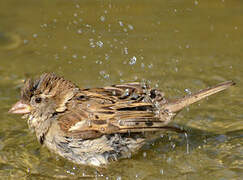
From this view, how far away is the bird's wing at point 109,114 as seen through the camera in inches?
183

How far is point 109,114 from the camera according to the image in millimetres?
4742

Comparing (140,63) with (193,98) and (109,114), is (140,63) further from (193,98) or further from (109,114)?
(109,114)

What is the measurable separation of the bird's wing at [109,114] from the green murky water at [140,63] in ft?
1.42

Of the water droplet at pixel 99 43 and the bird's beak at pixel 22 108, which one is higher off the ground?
the water droplet at pixel 99 43

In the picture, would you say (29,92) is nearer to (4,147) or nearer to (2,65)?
(4,147)

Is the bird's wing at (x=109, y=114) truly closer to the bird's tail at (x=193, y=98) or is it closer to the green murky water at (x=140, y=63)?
the bird's tail at (x=193, y=98)

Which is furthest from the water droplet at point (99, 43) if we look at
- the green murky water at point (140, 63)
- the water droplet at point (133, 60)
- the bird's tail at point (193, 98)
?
the bird's tail at point (193, 98)

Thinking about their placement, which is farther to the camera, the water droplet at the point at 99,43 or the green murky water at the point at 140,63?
the water droplet at the point at 99,43

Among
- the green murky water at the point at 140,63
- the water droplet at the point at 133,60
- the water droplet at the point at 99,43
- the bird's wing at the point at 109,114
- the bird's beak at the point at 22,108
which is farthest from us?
the water droplet at the point at 99,43

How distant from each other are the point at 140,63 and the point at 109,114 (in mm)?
2463

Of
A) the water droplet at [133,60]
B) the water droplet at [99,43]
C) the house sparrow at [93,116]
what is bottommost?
the house sparrow at [93,116]

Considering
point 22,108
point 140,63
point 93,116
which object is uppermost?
point 140,63

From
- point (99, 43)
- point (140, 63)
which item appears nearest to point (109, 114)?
point (140, 63)

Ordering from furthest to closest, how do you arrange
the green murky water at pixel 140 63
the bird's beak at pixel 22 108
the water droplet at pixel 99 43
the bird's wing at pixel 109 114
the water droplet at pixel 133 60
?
the water droplet at pixel 99 43, the water droplet at pixel 133 60, the bird's beak at pixel 22 108, the green murky water at pixel 140 63, the bird's wing at pixel 109 114
